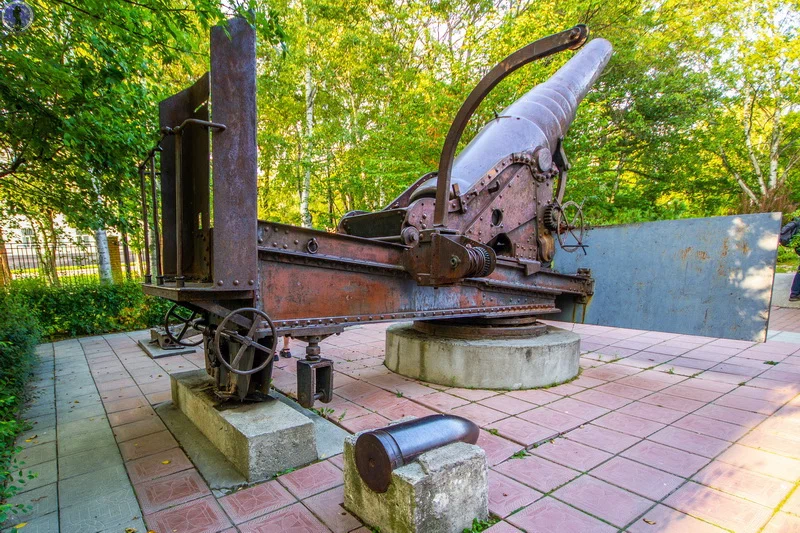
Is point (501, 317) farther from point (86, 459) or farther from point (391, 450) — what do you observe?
point (86, 459)

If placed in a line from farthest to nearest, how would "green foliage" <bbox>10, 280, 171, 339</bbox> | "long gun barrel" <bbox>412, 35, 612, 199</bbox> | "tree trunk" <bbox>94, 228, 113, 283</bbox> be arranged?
"tree trunk" <bbox>94, 228, 113, 283</bbox> < "green foliage" <bbox>10, 280, 171, 339</bbox> < "long gun barrel" <bbox>412, 35, 612, 199</bbox>

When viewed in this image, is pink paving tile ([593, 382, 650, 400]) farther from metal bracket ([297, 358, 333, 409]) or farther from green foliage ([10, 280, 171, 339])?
green foliage ([10, 280, 171, 339])

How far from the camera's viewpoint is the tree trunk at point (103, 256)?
31.4 ft

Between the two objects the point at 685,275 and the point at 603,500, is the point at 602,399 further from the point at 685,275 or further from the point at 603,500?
the point at 685,275

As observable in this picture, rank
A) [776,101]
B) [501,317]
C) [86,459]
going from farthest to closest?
[776,101], [501,317], [86,459]

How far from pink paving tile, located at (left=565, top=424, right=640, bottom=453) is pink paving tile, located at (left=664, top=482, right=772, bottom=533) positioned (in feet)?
1.88

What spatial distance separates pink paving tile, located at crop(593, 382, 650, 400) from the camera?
421cm

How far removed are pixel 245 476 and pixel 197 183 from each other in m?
2.06

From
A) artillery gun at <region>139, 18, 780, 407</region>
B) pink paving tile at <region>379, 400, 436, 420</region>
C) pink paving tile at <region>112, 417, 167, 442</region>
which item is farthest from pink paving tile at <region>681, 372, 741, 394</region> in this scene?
pink paving tile at <region>112, 417, 167, 442</region>

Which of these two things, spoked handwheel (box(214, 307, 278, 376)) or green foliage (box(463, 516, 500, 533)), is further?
spoked handwheel (box(214, 307, 278, 376))

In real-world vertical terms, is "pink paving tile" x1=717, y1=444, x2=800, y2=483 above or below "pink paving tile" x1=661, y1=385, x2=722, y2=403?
above

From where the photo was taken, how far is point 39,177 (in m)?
5.85

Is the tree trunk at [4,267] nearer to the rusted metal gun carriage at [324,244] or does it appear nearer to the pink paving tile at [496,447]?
the rusted metal gun carriage at [324,244]

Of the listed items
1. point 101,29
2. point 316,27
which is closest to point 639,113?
point 316,27
